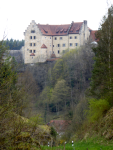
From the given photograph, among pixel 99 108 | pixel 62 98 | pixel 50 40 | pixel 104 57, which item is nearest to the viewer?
pixel 99 108

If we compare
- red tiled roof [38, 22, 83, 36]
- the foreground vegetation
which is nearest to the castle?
red tiled roof [38, 22, 83, 36]

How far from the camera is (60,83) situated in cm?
5003

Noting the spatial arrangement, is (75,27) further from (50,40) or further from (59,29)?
(50,40)

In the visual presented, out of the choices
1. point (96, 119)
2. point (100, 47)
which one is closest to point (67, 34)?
point (100, 47)

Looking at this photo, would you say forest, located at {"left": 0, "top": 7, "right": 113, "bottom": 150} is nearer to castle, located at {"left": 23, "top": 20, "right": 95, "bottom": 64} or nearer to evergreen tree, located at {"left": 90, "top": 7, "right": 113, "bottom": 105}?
evergreen tree, located at {"left": 90, "top": 7, "right": 113, "bottom": 105}

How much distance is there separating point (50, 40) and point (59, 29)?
15.6ft

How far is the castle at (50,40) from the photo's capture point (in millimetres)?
61406

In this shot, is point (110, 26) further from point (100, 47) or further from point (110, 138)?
point (110, 138)

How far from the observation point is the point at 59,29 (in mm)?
65562

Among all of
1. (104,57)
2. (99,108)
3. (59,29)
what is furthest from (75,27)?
(99,108)

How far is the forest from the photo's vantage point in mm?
6457

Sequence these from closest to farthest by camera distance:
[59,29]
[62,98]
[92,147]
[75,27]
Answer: [92,147]
[62,98]
[75,27]
[59,29]

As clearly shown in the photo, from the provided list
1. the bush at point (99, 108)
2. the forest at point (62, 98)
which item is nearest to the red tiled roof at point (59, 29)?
the forest at point (62, 98)

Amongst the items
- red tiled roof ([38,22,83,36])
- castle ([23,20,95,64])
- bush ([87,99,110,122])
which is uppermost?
red tiled roof ([38,22,83,36])
